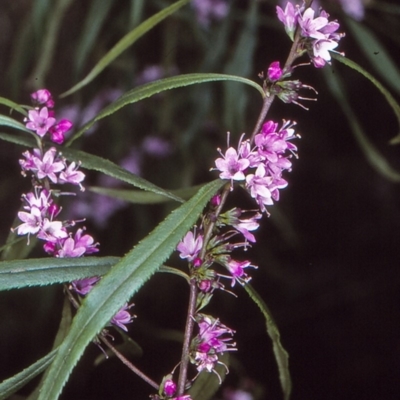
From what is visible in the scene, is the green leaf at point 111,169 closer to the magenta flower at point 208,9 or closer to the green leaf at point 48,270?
the green leaf at point 48,270

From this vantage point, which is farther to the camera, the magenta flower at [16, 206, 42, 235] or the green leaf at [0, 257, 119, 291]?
the magenta flower at [16, 206, 42, 235]

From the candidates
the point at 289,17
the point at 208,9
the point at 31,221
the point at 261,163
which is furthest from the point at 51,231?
the point at 208,9

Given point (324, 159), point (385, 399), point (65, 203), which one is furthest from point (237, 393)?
point (324, 159)

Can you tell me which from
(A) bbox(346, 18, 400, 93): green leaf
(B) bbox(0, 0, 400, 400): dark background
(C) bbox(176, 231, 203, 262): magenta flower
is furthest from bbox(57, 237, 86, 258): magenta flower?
(A) bbox(346, 18, 400, 93): green leaf

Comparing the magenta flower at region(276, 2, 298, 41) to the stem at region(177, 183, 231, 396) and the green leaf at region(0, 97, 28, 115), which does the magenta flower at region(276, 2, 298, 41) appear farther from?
the green leaf at region(0, 97, 28, 115)

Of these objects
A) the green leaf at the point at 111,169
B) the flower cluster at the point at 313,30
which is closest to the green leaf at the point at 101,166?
the green leaf at the point at 111,169

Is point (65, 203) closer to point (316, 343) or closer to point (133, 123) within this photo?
point (133, 123)
